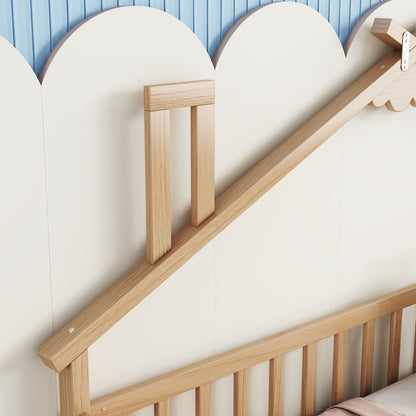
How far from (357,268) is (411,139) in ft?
1.12

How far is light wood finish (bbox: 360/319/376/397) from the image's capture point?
1624mm

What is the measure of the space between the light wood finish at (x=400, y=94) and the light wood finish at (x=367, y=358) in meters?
0.53

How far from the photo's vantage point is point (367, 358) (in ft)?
5.41

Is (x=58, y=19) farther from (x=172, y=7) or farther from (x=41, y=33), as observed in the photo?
(x=172, y=7)

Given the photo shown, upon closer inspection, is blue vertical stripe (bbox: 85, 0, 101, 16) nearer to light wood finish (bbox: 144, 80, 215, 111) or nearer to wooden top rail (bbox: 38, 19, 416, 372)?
light wood finish (bbox: 144, 80, 215, 111)

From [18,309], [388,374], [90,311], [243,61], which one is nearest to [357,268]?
[388,374]

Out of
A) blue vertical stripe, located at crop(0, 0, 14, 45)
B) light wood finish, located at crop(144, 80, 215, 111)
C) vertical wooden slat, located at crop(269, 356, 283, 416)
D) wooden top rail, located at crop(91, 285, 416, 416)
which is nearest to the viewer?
blue vertical stripe, located at crop(0, 0, 14, 45)

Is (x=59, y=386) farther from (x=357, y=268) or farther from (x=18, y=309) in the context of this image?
(x=357, y=268)

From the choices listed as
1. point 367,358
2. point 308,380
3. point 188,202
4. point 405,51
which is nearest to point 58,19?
point 188,202

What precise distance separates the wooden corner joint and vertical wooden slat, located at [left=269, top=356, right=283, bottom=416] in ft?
1.98

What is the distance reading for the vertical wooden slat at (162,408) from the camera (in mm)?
1293

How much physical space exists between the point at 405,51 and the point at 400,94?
0.10 meters

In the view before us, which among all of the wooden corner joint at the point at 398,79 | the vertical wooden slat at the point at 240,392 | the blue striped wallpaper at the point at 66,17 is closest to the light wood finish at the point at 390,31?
the wooden corner joint at the point at 398,79

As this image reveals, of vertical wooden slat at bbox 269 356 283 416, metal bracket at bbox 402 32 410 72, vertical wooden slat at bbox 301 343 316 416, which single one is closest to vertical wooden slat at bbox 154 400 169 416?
vertical wooden slat at bbox 269 356 283 416
